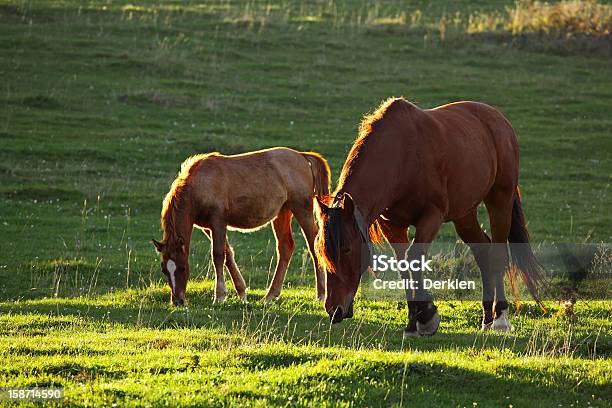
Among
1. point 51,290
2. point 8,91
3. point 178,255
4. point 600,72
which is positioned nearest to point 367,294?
point 178,255

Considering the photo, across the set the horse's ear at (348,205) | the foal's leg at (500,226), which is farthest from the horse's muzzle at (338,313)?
the foal's leg at (500,226)

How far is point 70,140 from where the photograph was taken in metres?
24.4

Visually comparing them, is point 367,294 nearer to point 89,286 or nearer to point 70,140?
point 89,286

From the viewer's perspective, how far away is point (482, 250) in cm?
1161

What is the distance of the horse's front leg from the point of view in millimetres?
12484

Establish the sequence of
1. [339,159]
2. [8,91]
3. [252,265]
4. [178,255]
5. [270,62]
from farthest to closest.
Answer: [270,62] < [8,91] < [339,159] < [252,265] < [178,255]

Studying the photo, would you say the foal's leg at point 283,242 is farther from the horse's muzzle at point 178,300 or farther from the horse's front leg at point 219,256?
the horse's muzzle at point 178,300

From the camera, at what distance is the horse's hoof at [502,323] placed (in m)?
10.8

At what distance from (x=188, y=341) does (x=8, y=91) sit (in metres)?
20.1

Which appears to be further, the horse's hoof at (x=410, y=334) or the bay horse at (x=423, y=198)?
the horse's hoof at (x=410, y=334)

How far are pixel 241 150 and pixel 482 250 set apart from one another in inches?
498

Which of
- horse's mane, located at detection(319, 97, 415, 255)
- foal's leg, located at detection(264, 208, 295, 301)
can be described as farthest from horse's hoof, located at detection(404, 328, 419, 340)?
foal's leg, located at detection(264, 208, 295, 301)

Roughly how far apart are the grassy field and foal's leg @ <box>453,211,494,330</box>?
13.0 inches

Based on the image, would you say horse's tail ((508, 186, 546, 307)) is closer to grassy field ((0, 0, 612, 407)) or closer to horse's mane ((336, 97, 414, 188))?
grassy field ((0, 0, 612, 407))
